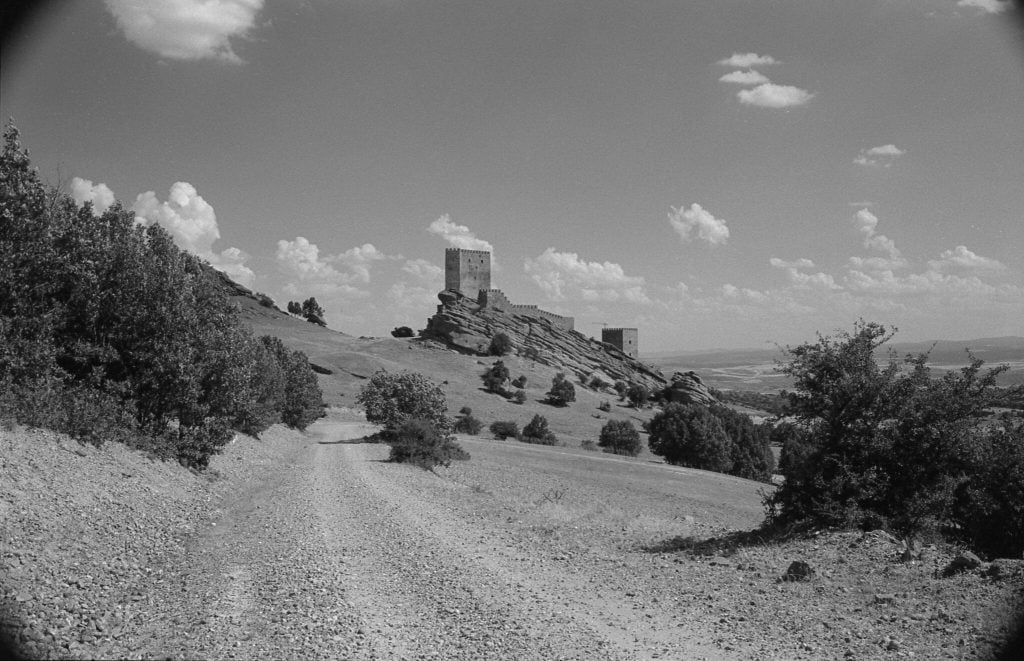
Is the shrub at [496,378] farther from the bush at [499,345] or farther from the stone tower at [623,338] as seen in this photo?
the stone tower at [623,338]

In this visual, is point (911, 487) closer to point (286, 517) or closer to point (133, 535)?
point (286, 517)

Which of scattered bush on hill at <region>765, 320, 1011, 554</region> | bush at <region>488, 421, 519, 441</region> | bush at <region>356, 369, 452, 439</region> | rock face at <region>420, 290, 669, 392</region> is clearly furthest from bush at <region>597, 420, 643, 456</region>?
scattered bush on hill at <region>765, 320, 1011, 554</region>

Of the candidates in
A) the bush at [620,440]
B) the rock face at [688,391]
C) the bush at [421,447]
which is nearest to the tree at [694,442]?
the bush at [620,440]

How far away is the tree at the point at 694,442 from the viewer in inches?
2388

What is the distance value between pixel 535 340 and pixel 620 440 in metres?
46.2

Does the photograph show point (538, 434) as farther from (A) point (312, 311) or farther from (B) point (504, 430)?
(A) point (312, 311)

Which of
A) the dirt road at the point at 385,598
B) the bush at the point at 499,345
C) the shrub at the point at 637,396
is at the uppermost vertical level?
the bush at the point at 499,345

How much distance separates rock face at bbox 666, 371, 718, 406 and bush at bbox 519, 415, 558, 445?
42396 mm

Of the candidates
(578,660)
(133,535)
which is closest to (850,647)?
(578,660)

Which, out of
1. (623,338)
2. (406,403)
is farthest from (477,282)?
(406,403)

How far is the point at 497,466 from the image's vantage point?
37.0 metres

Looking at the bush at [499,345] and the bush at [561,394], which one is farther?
the bush at [499,345]

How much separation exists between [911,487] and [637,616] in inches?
307

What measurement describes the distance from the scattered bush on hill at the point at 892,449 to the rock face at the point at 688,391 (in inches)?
3450
